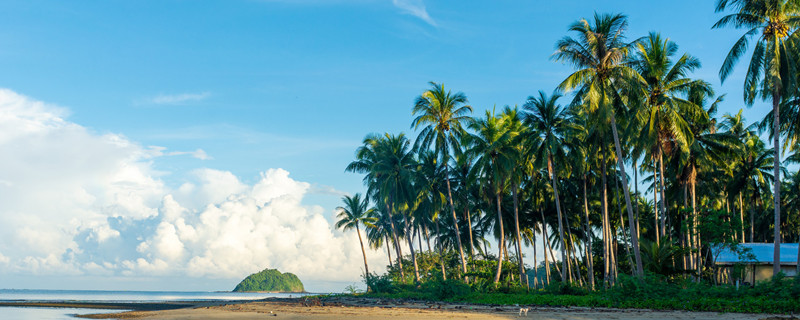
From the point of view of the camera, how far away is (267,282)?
18662 centimetres

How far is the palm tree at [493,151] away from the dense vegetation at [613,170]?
0.30 ft

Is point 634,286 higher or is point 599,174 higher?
point 599,174

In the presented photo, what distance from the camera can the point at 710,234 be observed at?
96.4ft

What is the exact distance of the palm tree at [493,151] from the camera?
34719mm

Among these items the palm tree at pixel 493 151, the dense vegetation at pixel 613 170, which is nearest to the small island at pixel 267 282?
the dense vegetation at pixel 613 170

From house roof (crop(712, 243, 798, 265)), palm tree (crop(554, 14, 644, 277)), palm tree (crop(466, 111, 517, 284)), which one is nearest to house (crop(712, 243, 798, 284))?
house roof (crop(712, 243, 798, 265))

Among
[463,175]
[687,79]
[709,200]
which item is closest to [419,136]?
[463,175]

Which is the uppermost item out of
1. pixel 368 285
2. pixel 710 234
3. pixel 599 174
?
pixel 599 174

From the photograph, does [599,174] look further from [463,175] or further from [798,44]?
[798,44]

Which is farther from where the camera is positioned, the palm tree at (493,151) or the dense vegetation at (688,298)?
the palm tree at (493,151)

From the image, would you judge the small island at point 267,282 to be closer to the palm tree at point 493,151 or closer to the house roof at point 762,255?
the palm tree at point 493,151

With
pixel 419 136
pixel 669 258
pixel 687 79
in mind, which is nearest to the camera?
pixel 669 258

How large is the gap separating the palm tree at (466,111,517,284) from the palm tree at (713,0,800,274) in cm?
1241

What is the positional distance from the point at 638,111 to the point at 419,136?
14634 millimetres
